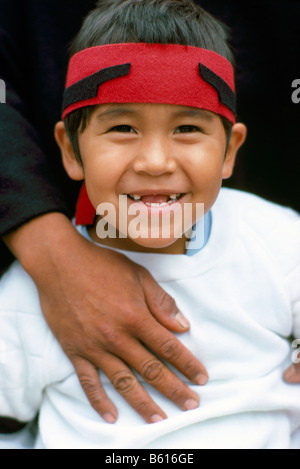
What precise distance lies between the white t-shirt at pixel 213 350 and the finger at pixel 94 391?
3 cm

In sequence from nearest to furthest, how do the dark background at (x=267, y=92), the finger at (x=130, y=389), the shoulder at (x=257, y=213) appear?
1. the finger at (x=130, y=389)
2. the shoulder at (x=257, y=213)
3. the dark background at (x=267, y=92)

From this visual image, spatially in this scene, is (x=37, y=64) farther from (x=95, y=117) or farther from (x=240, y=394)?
(x=240, y=394)

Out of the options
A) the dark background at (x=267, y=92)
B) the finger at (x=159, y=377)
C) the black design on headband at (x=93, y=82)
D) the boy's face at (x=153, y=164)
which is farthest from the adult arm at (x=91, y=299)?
the dark background at (x=267, y=92)

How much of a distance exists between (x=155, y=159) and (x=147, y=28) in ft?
1.00

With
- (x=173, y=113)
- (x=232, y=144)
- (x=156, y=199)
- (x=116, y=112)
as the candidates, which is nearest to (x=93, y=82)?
(x=116, y=112)

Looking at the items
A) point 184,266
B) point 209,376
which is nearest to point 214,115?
point 184,266

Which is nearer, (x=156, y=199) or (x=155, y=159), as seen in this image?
(x=155, y=159)

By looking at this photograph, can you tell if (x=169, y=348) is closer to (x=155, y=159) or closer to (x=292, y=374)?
(x=292, y=374)

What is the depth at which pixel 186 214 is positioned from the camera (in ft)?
3.71

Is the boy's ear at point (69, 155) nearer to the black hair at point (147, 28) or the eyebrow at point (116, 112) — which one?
the black hair at point (147, 28)

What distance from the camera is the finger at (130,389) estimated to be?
1.17 metres

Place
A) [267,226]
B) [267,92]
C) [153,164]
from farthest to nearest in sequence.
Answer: [267,92] → [267,226] → [153,164]

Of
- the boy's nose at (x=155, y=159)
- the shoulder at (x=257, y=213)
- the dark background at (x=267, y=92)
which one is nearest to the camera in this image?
the boy's nose at (x=155, y=159)

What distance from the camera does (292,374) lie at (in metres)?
1.25
